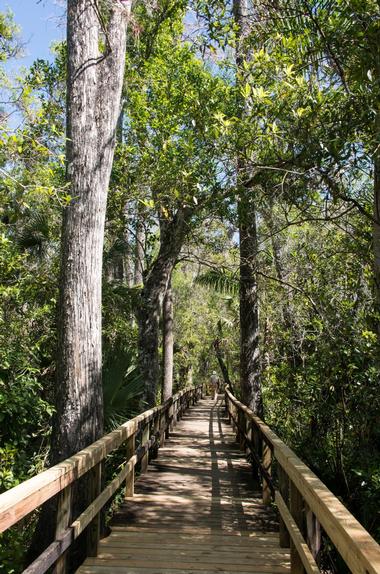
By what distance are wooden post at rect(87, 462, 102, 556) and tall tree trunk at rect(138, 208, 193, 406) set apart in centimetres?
506

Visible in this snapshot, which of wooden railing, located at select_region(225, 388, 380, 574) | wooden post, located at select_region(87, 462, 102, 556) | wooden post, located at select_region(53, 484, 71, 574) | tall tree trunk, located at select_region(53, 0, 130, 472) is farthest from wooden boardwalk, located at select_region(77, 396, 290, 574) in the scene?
tall tree trunk, located at select_region(53, 0, 130, 472)

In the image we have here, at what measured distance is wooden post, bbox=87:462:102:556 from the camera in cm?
402

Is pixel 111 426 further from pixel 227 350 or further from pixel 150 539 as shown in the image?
pixel 227 350

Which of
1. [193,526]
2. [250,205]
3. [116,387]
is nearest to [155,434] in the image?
[116,387]

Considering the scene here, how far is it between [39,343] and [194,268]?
1741 cm

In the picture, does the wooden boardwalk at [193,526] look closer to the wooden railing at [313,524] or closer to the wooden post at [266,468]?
the wooden post at [266,468]

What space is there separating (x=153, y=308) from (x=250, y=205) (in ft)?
8.13

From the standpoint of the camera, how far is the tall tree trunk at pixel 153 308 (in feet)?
30.5

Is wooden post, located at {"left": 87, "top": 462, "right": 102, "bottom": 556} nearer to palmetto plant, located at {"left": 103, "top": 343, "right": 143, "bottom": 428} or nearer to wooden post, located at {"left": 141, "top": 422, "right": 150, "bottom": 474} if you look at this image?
palmetto plant, located at {"left": 103, "top": 343, "right": 143, "bottom": 428}

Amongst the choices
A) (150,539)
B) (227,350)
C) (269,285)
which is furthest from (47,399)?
(227,350)

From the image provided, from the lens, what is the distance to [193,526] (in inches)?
203

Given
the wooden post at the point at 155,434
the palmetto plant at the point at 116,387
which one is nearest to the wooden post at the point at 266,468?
the palmetto plant at the point at 116,387

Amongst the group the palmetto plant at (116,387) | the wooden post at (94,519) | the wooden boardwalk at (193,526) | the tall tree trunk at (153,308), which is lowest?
the wooden boardwalk at (193,526)

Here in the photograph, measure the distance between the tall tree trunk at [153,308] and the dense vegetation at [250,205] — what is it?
0.02 m
